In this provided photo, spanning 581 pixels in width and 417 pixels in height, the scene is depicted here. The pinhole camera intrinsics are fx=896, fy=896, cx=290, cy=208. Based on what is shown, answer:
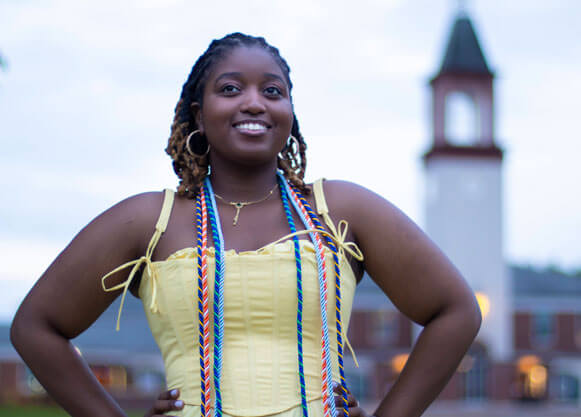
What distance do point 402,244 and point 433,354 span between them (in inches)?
10.7

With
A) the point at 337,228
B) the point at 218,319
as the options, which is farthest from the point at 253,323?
the point at 337,228

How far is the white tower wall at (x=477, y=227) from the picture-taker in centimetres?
3253

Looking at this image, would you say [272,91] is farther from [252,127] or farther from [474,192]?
[474,192]

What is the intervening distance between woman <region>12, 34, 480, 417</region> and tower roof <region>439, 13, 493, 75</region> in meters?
31.4

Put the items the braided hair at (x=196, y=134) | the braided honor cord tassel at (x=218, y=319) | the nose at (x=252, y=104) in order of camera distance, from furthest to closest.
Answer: the braided hair at (x=196, y=134)
the nose at (x=252, y=104)
the braided honor cord tassel at (x=218, y=319)

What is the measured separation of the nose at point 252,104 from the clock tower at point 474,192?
101 feet

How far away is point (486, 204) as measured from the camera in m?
32.8

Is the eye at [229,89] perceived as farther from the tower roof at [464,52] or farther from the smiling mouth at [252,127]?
the tower roof at [464,52]

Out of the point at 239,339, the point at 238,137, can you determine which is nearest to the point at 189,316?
the point at 239,339

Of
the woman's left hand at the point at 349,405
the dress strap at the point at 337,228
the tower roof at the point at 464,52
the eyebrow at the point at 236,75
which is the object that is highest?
the tower roof at the point at 464,52

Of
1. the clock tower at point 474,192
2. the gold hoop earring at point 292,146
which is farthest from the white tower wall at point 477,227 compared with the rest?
the gold hoop earring at point 292,146

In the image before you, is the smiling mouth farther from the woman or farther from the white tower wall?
the white tower wall

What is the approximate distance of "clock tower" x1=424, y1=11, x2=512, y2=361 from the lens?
32469 mm

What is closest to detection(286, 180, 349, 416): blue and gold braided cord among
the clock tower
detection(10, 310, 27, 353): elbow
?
detection(10, 310, 27, 353): elbow
